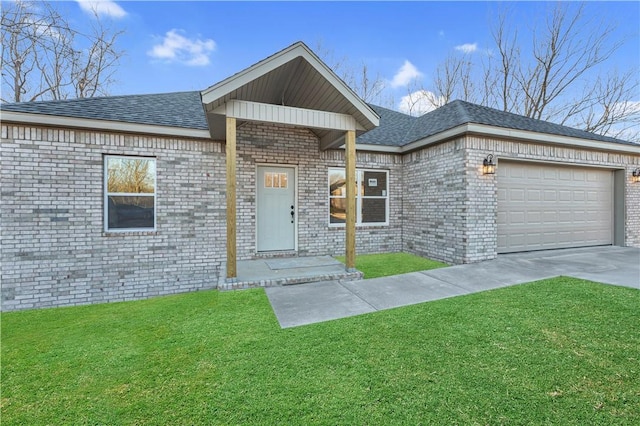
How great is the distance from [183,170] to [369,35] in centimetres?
1182

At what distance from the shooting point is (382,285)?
4.68 m

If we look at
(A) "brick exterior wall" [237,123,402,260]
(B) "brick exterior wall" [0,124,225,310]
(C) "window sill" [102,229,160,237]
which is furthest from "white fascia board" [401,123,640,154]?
(C) "window sill" [102,229,160,237]

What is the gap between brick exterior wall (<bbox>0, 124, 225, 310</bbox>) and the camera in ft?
16.4

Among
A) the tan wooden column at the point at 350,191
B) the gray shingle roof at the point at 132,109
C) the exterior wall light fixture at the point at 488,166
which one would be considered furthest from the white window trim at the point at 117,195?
the exterior wall light fixture at the point at 488,166

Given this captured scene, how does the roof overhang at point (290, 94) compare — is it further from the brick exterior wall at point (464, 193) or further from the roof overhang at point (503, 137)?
the brick exterior wall at point (464, 193)

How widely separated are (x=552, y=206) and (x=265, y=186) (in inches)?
293

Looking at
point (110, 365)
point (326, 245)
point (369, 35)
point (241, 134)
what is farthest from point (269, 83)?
point (369, 35)

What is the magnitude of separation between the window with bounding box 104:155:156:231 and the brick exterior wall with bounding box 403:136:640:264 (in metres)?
6.34

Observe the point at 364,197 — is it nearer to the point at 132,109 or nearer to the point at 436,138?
the point at 436,138

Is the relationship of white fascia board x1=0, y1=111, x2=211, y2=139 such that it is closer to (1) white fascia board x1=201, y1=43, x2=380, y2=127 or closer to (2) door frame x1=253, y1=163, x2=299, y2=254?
(2) door frame x1=253, y1=163, x2=299, y2=254

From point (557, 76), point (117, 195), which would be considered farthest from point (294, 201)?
point (557, 76)

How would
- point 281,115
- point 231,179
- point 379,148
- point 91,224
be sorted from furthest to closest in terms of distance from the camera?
point 379,148
point 91,224
point 281,115
point 231,179

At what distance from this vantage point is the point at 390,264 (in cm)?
625

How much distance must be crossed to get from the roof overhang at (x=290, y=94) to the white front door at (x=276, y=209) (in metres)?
1.60
